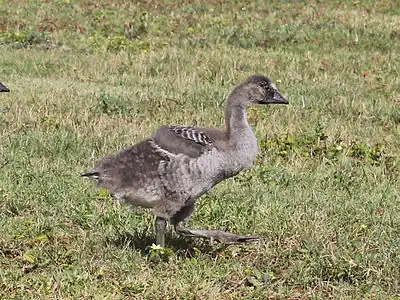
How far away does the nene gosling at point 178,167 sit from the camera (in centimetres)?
574

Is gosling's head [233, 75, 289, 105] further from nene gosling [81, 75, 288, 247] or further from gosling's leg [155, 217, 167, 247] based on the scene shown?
gosling's leg [155, 217, 167, 247]

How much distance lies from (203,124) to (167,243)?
167 inches

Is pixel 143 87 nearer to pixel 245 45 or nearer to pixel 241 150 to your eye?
pixel 245 45

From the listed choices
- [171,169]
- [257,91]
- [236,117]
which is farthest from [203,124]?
[171,169]

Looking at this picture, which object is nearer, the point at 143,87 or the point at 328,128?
the point at 328,128

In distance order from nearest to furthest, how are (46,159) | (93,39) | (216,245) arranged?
1. (216,245)
2. (46,159)
3. (93,39)

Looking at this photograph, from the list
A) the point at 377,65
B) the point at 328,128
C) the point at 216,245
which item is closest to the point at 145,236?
the point at 216,245

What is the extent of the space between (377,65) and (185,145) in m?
10.9

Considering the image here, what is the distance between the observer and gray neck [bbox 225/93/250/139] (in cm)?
603

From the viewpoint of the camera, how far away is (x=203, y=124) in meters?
10.7

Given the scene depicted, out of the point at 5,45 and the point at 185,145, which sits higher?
the point at 185,145

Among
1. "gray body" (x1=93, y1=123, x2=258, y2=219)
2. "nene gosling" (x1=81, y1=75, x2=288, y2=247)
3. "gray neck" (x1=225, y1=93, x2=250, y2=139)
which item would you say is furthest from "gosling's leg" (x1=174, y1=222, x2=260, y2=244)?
"gray neck" (x1=225, y1=93, x2=250, y2=139)

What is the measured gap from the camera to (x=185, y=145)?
19.1 ft

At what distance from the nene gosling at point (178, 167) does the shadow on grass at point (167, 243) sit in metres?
0.29
